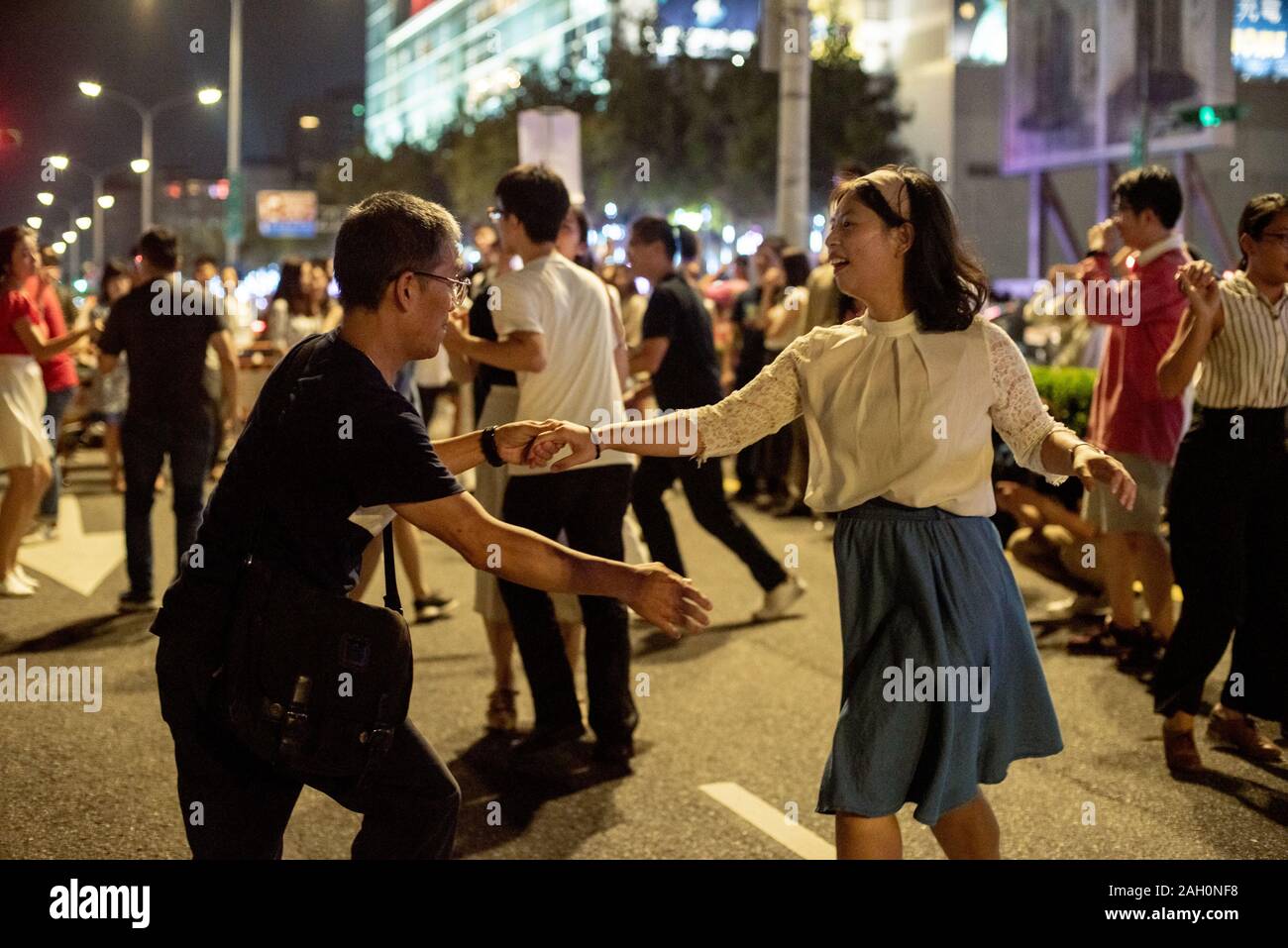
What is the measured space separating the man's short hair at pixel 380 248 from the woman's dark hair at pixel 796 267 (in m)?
9.70

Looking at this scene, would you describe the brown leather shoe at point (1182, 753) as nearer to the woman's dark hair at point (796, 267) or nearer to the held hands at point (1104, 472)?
the held hands at point (1104, 472)

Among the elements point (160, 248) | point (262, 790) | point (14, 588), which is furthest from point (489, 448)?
point (14, 588)

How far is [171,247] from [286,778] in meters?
6.43

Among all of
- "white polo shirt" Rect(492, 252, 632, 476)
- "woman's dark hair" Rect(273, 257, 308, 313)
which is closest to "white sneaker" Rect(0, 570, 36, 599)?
"white polo shirt" Rect(492, 252, 632, 476)

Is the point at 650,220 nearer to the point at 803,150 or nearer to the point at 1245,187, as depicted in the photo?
the point at 803,150

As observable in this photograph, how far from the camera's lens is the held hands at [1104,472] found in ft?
11.6

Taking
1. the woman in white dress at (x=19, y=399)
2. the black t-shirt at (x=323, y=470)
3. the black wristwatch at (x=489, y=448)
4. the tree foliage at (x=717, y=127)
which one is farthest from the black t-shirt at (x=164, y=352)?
the tree foliage at (x=717, y=127)

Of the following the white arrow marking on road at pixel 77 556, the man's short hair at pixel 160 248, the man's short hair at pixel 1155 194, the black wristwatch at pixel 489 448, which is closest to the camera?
the black wristwatch at pixel 489 448

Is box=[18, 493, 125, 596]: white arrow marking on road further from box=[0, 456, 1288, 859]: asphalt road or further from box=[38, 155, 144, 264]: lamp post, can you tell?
box=[38, 155, 144, 264]: lamp post

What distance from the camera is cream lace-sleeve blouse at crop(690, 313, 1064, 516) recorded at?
384cm

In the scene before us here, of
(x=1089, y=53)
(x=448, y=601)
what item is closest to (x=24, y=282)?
(x=448, y=601)

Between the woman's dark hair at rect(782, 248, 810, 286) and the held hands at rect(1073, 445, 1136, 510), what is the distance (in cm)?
923

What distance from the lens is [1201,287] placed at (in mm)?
5535

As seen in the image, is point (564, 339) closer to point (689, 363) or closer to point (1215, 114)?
point (689, 363)
